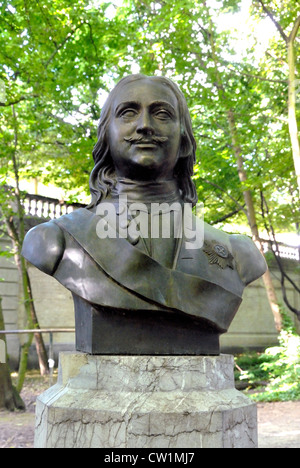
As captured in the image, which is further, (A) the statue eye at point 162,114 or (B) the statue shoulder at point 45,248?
(A) the statue eye at point 162,114

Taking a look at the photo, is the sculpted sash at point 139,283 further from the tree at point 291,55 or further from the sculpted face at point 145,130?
the tree at point 291,55

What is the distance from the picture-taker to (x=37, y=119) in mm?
9398

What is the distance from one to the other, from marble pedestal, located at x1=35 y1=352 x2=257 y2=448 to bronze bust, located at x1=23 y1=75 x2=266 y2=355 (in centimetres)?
12

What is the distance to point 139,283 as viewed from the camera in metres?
2.75

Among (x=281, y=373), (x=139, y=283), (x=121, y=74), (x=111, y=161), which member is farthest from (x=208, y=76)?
(x=139, y=283)

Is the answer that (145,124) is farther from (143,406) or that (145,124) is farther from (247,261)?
(143,406)

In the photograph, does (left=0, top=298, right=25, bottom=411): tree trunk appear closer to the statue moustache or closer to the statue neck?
the statue neck

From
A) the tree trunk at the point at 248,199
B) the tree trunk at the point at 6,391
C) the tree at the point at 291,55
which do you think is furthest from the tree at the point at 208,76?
the tree trunk at the point at 6,391

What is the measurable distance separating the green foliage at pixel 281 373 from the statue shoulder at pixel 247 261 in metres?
6.79

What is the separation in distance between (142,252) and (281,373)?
827 centimetres

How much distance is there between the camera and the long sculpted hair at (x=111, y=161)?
327 cm

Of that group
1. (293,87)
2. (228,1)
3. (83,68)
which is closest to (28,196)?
(83,68)
